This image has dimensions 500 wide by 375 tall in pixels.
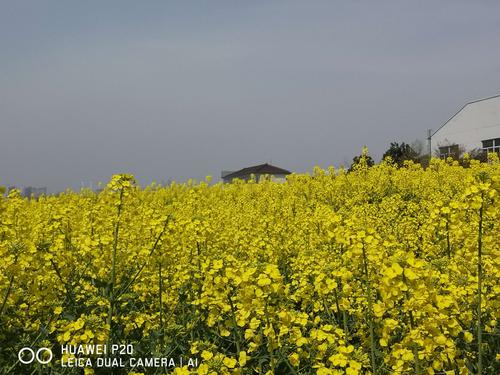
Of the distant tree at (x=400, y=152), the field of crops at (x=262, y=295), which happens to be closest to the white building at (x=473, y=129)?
the distant tree at (x=400, y=152)

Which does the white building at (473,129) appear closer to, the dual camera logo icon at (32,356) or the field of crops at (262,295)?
the field of crops at (262,295)

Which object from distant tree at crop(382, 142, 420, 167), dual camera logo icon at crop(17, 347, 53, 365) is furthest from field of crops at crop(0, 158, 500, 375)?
distant tree at crop(382, 142, 420, 167)

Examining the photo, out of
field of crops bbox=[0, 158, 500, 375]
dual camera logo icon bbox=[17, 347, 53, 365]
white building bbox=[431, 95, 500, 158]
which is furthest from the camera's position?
white building bbox=[431, 95, 500, 158]

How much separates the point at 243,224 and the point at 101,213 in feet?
6.20

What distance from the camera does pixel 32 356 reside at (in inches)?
130

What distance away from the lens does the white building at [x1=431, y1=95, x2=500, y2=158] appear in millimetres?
32562

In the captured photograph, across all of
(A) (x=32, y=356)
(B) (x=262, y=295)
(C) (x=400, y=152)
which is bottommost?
(A) (x=32, y=356)

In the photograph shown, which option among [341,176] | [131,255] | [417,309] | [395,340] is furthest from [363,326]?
[341,176]

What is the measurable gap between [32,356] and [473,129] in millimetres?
35605

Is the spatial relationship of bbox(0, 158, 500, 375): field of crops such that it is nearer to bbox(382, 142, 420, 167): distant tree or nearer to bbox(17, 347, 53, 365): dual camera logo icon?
bbox(17, 347, 53, 365): dual camera logo icon

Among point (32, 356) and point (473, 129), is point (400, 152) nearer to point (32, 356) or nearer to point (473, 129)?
point (473, 129)

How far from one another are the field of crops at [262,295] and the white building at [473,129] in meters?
29.9

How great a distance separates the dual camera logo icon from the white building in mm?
31331

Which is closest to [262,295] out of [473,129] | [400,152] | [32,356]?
[32,356]
